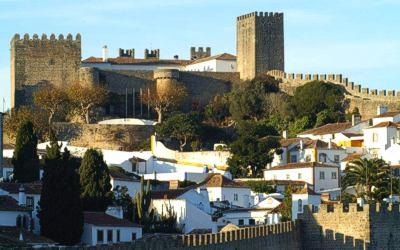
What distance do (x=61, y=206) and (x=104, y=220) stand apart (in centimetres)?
224

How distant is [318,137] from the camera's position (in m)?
82.1

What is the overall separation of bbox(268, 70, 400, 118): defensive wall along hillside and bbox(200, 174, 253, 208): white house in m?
21.4

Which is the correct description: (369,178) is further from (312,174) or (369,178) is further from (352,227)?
(352,227)

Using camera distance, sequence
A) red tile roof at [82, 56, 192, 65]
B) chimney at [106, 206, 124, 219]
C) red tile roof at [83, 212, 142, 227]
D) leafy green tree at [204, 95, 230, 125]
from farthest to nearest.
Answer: red tile roof at [82, 56, 192, 65], leafy green tree at [204, 95, 230, 125], chimney at [106, 206, 124, 219], red tile roof at [83, 212, 142, 227]

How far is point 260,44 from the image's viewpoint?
97.4m

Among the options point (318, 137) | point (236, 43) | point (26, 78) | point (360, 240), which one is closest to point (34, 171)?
point (360, 240)

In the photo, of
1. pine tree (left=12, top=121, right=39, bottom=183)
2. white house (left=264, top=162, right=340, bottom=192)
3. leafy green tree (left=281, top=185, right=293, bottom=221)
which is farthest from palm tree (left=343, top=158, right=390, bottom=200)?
pine tree (left=12, top=121, right=39, bottom=183)

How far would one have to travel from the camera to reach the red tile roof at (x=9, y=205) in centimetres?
4791

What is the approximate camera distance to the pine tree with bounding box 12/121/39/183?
197 ft

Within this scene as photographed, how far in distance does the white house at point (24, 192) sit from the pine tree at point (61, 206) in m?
1.63

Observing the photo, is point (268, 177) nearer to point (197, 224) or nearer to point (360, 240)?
point (197, 224)

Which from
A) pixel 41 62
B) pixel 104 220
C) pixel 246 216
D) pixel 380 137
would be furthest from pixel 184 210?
pixel 41 62

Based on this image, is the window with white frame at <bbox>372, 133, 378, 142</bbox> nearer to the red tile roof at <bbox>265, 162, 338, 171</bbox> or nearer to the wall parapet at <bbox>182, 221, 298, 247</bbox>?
the red tile roof at <bbox>265, 162, 338, 171</bbox>

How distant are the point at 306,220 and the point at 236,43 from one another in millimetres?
53097
